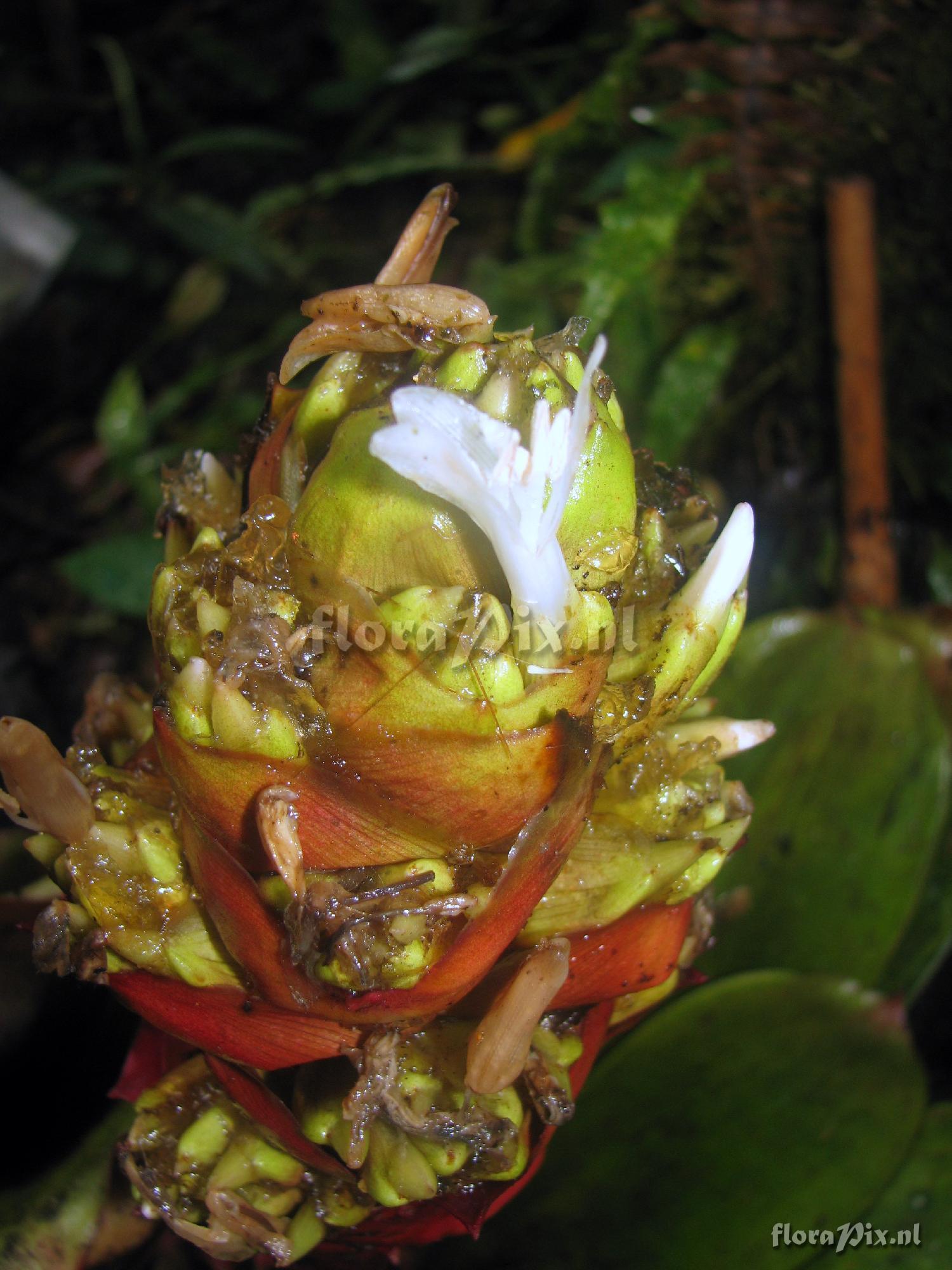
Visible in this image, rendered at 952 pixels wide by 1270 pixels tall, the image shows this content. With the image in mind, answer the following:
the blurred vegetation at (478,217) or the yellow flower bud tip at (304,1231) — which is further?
the blurred vegetation at (478,217)

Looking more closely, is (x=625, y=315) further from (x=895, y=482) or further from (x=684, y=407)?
(x=895, y=482)

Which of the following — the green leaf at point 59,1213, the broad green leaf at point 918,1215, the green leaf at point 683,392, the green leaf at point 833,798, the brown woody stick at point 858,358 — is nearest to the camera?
the green leaf at point 59,1213

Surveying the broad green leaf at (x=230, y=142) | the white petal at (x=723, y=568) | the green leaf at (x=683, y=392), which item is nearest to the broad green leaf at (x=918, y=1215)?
the white petal at (x=723, y=568)

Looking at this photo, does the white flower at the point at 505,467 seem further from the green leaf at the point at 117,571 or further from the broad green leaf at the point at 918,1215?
the green leaf at the point at 117,571

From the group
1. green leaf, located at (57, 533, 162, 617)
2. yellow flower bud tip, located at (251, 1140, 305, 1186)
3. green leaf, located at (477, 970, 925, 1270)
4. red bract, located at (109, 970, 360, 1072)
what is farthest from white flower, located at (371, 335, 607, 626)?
green leaf, located at (57, 533, 162, 617)

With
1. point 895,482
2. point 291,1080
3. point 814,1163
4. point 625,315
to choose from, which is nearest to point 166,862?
point 291,1080

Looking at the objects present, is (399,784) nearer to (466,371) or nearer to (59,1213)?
(466,371)
